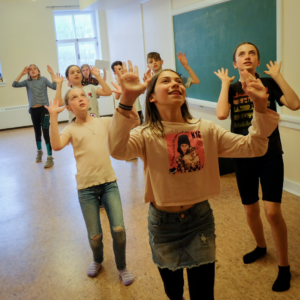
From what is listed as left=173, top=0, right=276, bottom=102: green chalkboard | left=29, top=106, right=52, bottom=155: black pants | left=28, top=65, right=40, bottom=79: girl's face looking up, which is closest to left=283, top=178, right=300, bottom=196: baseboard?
left=173, top=0, right=276, bottom=102: green chalkboard

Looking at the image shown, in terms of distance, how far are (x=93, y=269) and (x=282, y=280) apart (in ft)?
4.16

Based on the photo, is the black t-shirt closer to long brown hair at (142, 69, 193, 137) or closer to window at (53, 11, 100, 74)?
long brown hair at (142, 69, 193, 137)

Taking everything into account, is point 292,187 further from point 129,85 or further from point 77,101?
point 129,85

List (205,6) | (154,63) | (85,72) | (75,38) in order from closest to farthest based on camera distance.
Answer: (154,63), (85,72), (205,6), (75,38)

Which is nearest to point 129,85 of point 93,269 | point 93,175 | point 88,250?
point 93,175

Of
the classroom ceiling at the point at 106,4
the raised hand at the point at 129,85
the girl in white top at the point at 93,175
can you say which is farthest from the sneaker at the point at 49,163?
the raised hand at the point at 129,85

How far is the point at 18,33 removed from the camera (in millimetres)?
8977

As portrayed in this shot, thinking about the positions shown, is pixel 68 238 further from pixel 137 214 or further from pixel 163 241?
pixel 163 241

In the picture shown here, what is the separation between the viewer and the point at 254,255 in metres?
2.52

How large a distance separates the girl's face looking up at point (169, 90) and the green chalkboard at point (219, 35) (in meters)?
2.61

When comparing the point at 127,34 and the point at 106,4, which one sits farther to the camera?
the point at 127,34

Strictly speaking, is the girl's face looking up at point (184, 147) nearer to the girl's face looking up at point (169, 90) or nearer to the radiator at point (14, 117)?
the girl's face looking up at point (169, 90)

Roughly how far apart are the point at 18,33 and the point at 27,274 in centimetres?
781

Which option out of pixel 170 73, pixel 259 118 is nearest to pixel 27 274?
pixel 170 73
